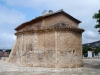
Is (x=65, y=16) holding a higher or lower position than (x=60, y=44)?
higher

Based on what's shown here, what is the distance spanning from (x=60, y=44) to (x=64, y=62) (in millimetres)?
1864

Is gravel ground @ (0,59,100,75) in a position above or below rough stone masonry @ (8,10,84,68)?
below

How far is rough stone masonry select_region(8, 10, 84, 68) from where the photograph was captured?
16.9 metres

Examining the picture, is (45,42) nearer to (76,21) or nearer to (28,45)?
(28,45)

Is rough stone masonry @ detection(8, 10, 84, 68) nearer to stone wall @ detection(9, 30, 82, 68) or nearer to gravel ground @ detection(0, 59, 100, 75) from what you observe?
stone wall @ detection(9, 30, 82, 68)

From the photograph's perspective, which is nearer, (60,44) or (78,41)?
(60,44)

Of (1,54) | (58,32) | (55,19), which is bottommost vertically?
(1,54)

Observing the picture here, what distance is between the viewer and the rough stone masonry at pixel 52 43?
16.9 meters

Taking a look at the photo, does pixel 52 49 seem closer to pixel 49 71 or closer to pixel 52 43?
pixel 52 43

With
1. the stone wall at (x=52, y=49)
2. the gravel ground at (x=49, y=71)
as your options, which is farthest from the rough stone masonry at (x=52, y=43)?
the gravel ground at (x=49, y=71)

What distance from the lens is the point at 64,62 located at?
16750 millimetres

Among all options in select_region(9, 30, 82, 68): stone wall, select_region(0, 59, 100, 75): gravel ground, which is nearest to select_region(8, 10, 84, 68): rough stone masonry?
select_region(9, 30, 82, 68): stone wall

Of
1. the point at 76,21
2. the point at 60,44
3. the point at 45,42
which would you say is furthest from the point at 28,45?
the point at 76,21

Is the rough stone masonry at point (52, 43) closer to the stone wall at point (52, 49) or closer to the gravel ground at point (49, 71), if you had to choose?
the stone wall at point (52, 49)
